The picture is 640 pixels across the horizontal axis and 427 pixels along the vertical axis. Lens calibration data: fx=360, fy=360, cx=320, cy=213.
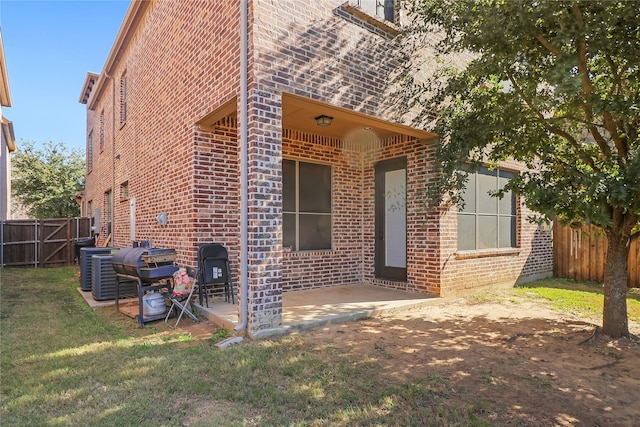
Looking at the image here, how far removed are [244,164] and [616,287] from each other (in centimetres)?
474

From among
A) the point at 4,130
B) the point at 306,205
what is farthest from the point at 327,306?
the point at 4,130

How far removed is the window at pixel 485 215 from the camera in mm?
7176

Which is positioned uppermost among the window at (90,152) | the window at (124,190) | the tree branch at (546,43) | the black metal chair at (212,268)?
the window at (90,152)

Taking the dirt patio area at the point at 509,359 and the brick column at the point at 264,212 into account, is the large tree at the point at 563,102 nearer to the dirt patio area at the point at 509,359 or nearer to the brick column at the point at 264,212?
the dirt patio area at the point at 509,359

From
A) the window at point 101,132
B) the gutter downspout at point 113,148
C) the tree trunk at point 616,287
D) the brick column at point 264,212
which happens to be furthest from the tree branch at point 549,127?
the window at point 101,132

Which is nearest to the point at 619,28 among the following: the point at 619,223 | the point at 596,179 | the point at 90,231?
the point at 596,179

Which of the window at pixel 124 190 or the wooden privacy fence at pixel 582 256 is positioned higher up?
the window at pixel 124 190

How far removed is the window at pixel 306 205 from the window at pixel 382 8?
2.83 m

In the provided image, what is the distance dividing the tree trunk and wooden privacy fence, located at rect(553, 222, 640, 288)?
4.16 meters

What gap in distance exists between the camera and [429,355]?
3.75 m

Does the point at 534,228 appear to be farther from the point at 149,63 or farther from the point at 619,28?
the point at 149,63

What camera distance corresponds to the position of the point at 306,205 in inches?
277

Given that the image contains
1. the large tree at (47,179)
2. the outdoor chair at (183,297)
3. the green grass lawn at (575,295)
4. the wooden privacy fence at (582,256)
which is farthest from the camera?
the large tree at (47,179)

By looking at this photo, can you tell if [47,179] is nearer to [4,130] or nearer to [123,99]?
[4,130]
